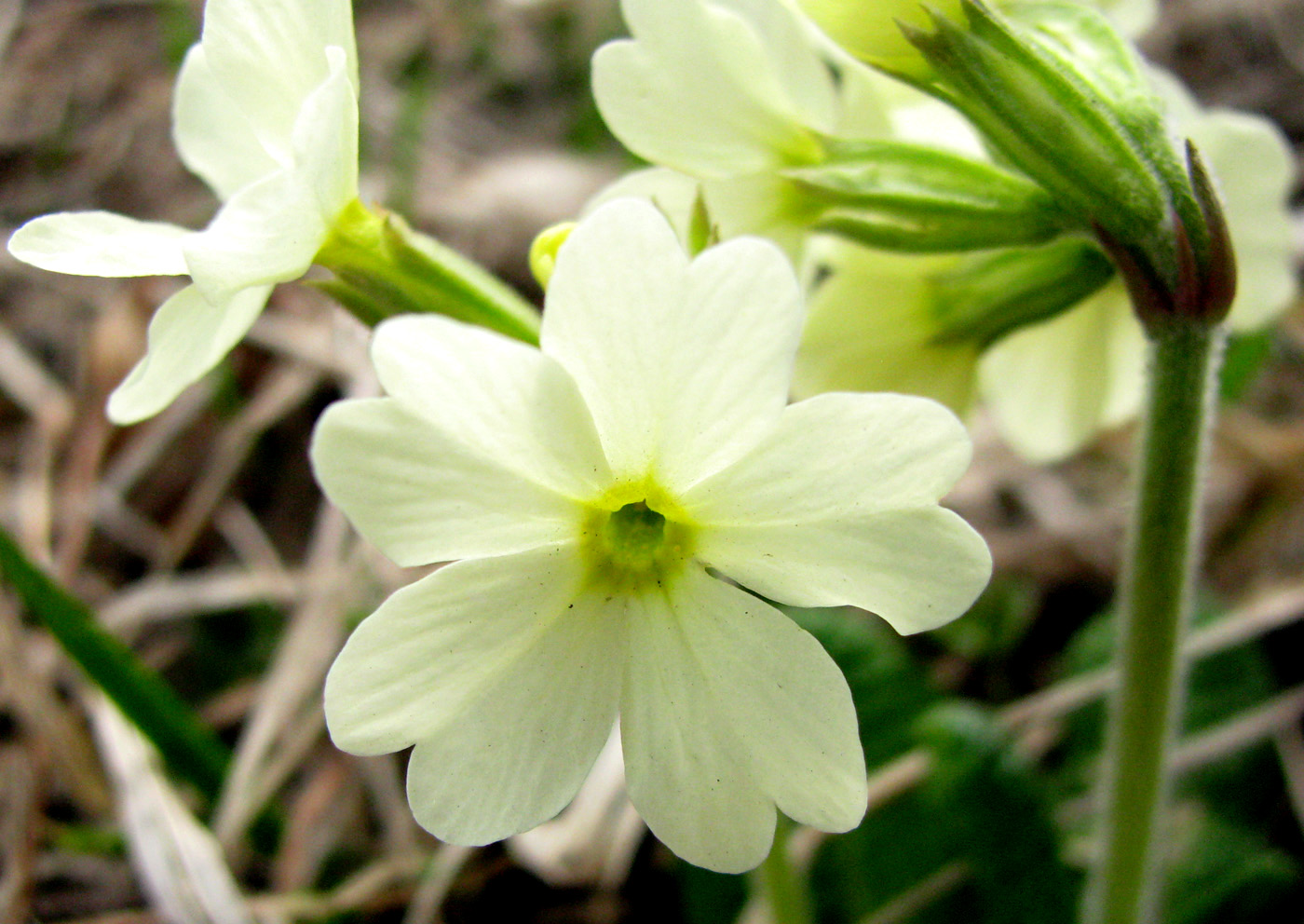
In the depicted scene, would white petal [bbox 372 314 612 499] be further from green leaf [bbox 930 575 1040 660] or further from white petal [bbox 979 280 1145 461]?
green leaf [bbox 930 575 1040 660]

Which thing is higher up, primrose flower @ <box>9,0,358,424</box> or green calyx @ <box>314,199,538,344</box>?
primrose flower @ <box>9,0,358,424</box>

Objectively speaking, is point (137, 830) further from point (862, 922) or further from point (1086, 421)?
point (1086, 421)

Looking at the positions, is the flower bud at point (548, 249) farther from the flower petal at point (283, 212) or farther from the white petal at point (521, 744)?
the white petal at point (521, 744)

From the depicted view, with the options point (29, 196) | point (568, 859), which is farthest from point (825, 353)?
point (29, 196)

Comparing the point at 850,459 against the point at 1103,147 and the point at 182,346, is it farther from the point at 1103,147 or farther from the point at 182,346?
the point at 182,346

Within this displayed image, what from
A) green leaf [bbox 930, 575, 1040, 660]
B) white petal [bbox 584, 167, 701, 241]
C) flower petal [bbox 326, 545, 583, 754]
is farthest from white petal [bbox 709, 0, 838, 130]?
green leaf [bbox 930, 575, 1040, 660]

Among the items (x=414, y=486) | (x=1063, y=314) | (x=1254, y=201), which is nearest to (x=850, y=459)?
(x=414, y=486)

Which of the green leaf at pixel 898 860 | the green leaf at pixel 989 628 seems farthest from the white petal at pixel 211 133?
the green leaf at pixel 989 628
